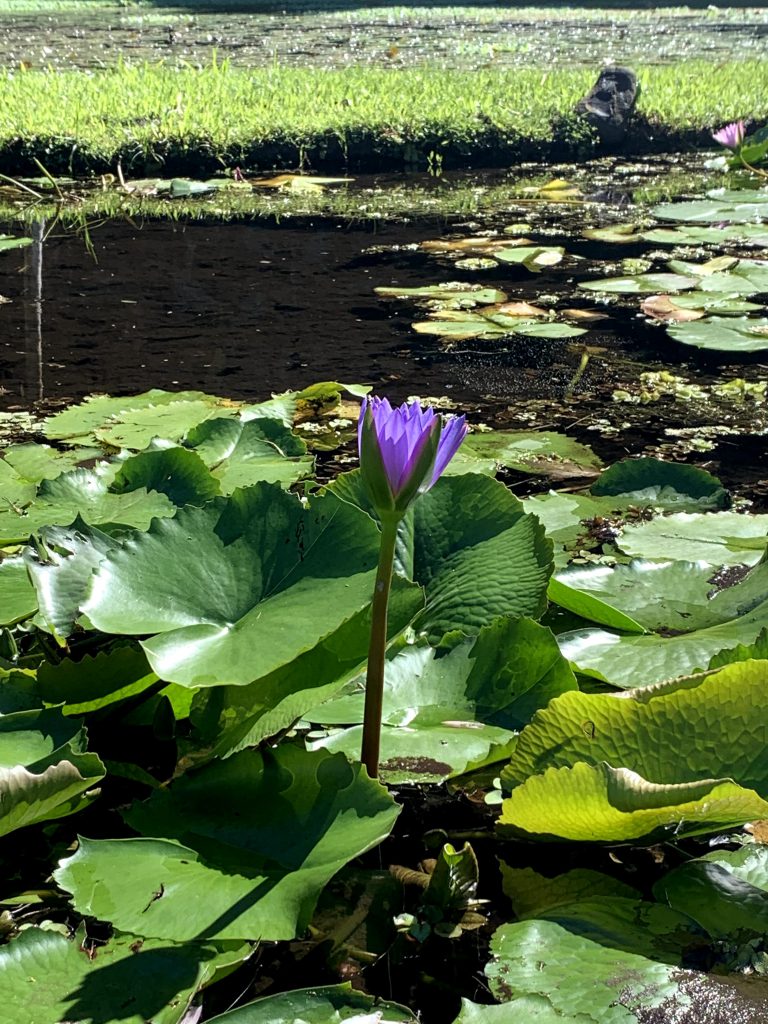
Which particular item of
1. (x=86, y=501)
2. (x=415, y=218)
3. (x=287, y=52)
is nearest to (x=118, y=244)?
(x=415, y=218)

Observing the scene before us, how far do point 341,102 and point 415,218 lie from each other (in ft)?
7.20

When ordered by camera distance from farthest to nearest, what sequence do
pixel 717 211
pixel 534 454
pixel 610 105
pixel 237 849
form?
pixel 610 105 < pixel 717 211 < pixel 534 454 < pixel 237 849

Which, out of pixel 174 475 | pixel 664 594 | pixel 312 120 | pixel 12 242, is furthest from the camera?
pixel 312 120

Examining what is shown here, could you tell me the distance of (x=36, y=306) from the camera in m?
3.02

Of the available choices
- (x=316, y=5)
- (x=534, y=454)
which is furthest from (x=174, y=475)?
(x=316, y=5)

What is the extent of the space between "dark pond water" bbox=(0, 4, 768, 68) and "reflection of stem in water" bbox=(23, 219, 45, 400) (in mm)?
5455

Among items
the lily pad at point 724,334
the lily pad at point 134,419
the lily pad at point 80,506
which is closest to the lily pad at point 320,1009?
the lily pad at point 80,506

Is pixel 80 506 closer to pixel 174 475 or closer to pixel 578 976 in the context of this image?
pixel 174 475

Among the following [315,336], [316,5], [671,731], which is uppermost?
[316,5]

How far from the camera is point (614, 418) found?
2186mm

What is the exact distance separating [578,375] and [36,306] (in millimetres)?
1565

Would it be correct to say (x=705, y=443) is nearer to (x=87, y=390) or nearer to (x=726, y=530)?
(x=726, y=530)

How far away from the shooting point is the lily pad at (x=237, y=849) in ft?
2.19

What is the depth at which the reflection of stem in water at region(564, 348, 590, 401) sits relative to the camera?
234 cm
